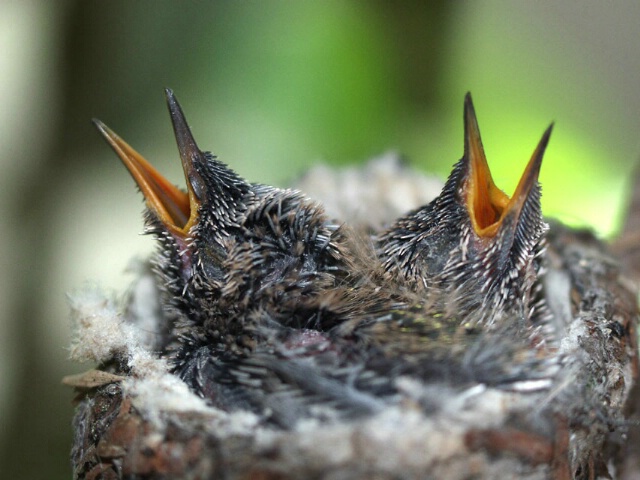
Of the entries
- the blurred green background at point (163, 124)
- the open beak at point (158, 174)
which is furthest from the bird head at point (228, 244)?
the blurred green background at point (163, 124)

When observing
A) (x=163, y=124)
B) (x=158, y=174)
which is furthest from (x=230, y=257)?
(x=163, y=124)

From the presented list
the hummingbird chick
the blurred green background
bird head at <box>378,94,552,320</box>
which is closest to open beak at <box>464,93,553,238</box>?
bird head at <box>378,94,552,320</box>

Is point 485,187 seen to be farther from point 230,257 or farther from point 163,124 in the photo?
point 163,124

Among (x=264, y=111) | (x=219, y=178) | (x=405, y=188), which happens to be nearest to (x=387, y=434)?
(x=219, y=178)

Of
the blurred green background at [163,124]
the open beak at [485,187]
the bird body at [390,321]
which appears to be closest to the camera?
the bird body at [390,321]

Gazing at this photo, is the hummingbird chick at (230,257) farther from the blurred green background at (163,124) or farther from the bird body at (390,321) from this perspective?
the blurred green background at (163,124)

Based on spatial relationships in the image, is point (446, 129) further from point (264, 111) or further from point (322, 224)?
point (322, 224)

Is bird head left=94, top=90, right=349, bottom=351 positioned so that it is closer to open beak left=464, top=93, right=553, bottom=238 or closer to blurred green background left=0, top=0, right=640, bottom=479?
open beak left=464, top=93, right=553, bottom=238
